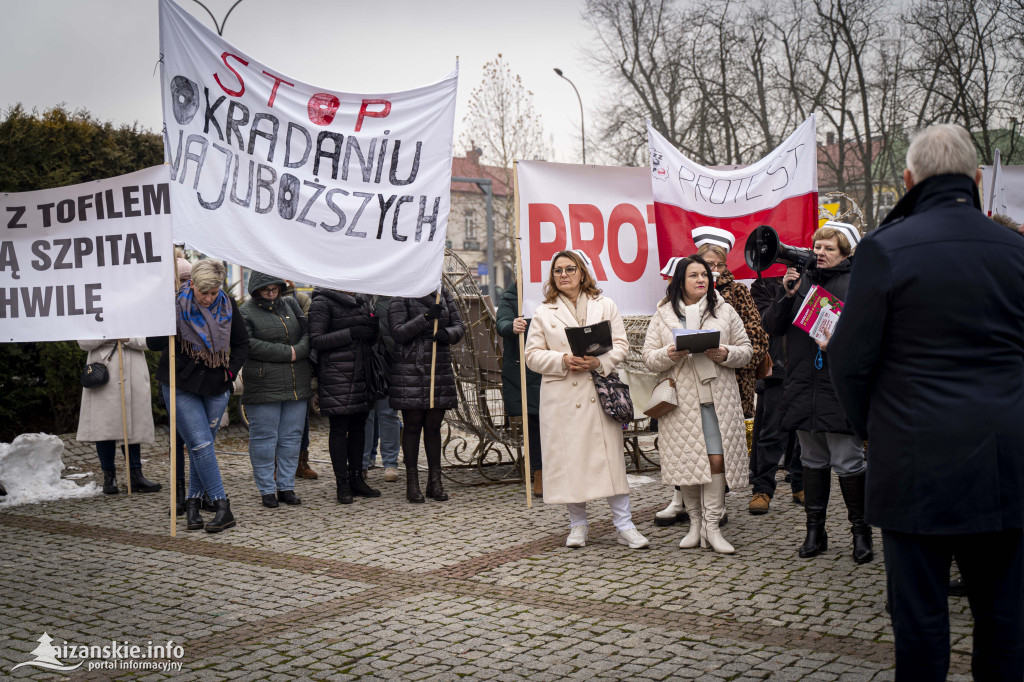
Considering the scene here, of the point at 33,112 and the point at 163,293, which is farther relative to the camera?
the point at 33,112

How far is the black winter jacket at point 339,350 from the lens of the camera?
25.8 ft

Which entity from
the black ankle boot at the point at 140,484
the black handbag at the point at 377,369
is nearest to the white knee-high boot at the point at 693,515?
the black handbag at the point at 377,369

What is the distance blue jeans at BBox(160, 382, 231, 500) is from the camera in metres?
7.00

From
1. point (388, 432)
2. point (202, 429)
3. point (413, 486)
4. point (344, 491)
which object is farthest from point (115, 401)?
point (413, 486)

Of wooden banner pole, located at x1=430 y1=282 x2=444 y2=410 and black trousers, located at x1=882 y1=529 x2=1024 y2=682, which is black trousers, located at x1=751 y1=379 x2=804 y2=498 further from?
black trousers, located at x1=882 y1=529 x2=1024 y2=682

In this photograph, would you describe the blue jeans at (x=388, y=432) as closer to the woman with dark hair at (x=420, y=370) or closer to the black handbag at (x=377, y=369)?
the black handbag at (x=377, y=369)

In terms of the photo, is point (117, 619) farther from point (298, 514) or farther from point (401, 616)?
point (298, 514)

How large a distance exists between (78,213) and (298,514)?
2.78m

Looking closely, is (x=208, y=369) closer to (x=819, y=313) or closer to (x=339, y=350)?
(x=339, y=350)

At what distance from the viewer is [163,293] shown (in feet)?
22.2

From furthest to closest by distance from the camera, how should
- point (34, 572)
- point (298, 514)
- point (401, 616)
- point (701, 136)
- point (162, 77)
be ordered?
point (701, 136), point (298, 514), point (162, 77), point (34, 572), point (401, 616)

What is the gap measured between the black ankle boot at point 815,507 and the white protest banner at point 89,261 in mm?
4316

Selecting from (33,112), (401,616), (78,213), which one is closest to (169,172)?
(78,213)

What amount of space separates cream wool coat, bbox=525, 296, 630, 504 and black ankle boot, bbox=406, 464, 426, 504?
193cm
